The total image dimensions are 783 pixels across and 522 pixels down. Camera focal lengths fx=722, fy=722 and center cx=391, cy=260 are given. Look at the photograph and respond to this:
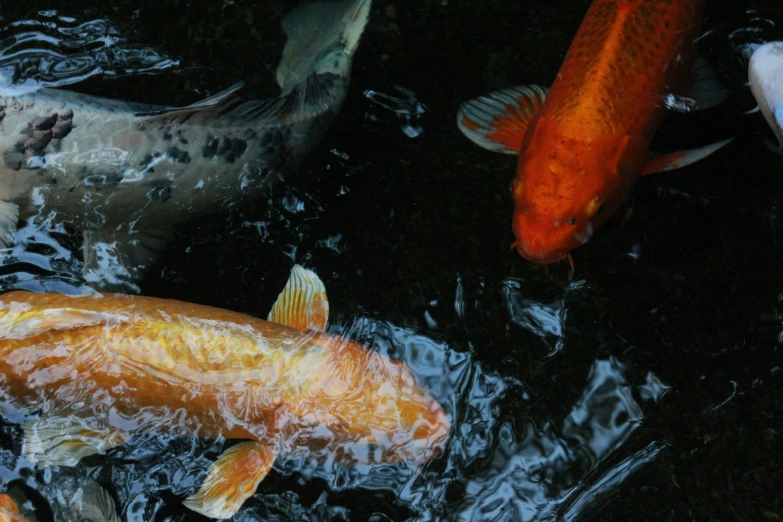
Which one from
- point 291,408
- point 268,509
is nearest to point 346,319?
point 291,408

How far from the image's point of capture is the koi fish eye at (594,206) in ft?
10.0

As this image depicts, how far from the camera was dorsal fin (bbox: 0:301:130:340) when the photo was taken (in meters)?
2.85

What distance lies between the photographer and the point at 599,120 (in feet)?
10.2

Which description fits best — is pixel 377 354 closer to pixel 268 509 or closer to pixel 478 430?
pixel 478 430

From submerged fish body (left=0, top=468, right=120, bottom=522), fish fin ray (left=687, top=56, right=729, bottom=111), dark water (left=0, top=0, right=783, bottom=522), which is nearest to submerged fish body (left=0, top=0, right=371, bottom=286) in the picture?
dark water (left=0, top=0, right=783, bottom=522)

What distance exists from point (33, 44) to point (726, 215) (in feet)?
12.4

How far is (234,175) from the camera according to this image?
362 cm

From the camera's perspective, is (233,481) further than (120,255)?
No

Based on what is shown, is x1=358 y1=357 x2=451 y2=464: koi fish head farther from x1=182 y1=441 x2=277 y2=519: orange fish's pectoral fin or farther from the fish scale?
the fish scale

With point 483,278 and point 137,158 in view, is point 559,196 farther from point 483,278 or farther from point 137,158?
point 137,158

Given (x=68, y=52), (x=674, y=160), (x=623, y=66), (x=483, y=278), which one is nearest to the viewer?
(x=623, y=66)

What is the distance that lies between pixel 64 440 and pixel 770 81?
349 cm

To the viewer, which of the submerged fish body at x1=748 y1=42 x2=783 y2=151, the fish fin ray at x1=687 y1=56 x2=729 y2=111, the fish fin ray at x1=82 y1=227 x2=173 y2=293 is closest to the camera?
the submerged fish body at x1=748 y1=42 x2=783 y2=151

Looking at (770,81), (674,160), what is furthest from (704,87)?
(674,160)
